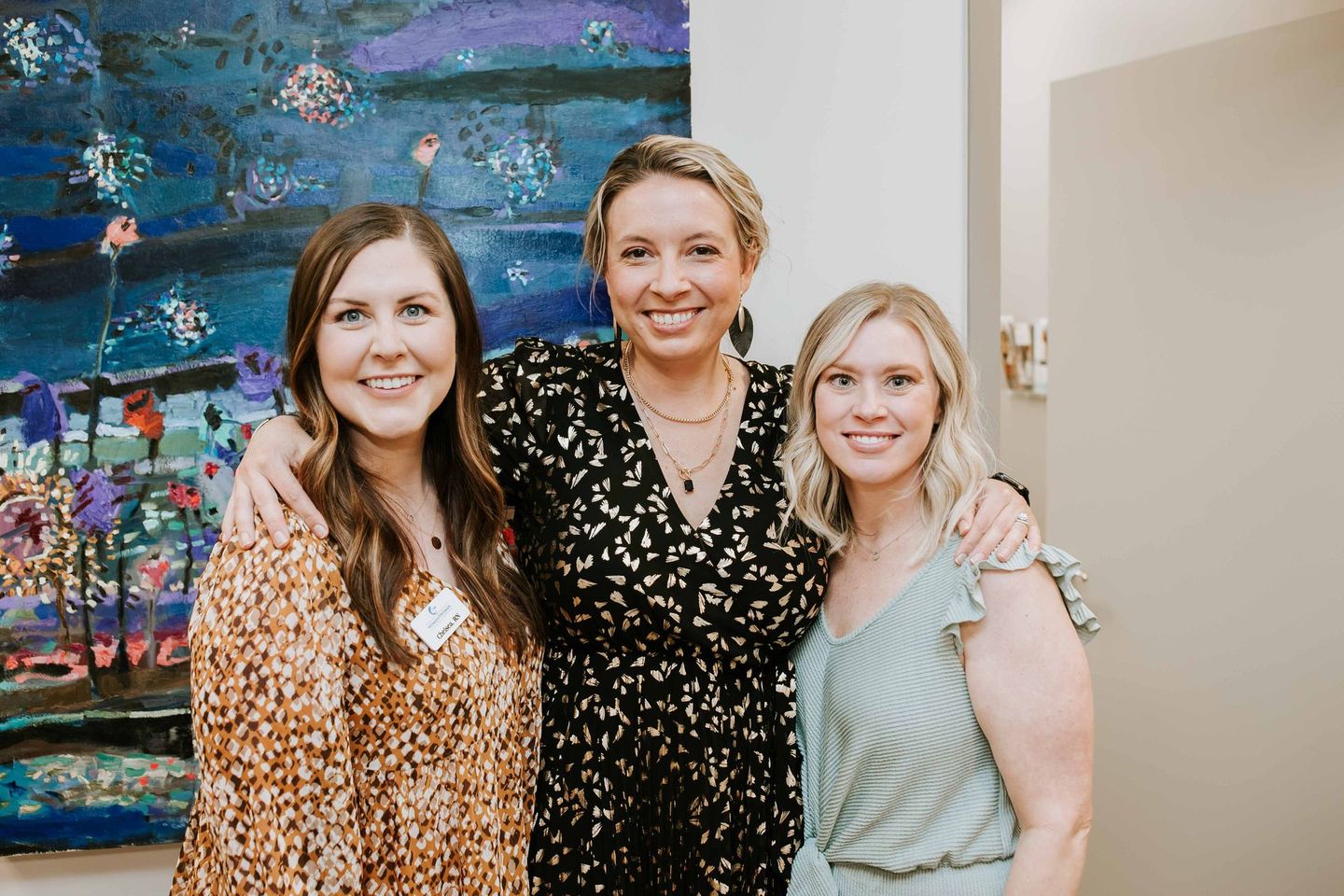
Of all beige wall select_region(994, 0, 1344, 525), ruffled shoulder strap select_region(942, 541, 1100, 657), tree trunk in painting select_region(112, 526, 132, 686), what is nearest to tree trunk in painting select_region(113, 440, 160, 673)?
tree trunk in painting select_region(112, 526, 132, 686)

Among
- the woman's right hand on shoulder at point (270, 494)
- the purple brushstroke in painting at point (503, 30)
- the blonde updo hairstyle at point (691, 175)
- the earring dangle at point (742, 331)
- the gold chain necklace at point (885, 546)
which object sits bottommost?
the gold chain necklace at point (885, 546)

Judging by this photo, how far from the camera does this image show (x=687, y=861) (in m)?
1.74

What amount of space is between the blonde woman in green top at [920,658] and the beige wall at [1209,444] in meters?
0.45

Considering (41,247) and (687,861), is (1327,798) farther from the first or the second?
(41,247)

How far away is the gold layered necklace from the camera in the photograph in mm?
1854

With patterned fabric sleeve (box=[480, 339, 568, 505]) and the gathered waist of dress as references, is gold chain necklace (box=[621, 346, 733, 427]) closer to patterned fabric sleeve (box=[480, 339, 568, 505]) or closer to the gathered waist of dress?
patterned fabric sleeve (box=[480, 339, 568, 505])

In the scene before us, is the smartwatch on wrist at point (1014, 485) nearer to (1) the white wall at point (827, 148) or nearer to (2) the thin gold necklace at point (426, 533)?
(1) the white wall at point (827, 148)

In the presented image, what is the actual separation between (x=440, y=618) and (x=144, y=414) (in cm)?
101

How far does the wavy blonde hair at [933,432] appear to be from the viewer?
5.69ft

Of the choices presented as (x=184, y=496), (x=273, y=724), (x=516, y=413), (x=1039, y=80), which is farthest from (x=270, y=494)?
(x=1039, y=80)

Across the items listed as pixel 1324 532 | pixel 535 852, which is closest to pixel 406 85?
pixel 535 852

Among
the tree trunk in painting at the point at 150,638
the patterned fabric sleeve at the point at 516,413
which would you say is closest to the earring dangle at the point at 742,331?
the patterned fabric sleeve at the point at 516,413

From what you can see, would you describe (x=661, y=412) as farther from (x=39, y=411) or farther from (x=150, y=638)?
(x=39, y=411)

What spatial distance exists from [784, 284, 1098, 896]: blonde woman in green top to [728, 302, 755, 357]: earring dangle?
49cm
